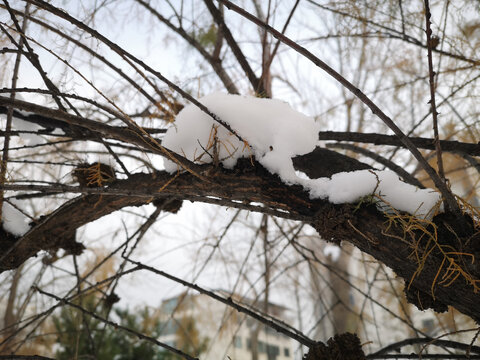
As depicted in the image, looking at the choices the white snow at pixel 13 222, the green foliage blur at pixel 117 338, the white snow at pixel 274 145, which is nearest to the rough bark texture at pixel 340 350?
the white snow at pixel 274 145

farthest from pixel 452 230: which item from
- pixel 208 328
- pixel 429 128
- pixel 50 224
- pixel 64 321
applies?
pixel 208 328

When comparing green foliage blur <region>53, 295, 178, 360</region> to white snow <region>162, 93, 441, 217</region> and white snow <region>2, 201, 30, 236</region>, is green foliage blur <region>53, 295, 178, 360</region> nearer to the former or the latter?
white snow <region>2, 201, 30, 236</region>

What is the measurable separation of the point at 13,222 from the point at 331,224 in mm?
790

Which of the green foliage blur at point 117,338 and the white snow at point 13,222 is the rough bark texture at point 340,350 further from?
the green foliage blur at point 117,338

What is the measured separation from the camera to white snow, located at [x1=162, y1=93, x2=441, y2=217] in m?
0.66

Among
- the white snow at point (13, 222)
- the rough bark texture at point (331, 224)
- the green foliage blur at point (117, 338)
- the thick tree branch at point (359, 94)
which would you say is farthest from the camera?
the green foliage blur at point (117, 338)

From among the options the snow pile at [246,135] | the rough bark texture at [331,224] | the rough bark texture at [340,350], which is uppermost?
the snow pile at [246,135]

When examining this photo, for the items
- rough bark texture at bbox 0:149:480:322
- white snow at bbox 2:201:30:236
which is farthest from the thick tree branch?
white snow at bbox 2:201:30:236

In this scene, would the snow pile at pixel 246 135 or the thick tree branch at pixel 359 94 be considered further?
the snow pile at pixel 246 135

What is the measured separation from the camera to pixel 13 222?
2.92 feet

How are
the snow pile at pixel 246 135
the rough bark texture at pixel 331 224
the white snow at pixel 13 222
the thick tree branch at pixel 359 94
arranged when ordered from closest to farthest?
the thick tree branch at pixel 359 94
the rough bark texture at pixel 331 224
the snow pile at pixel 246 135
the white snow at pixel 13 222

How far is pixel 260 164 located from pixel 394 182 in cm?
27

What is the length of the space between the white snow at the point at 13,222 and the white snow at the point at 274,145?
0.43m

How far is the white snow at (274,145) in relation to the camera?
66 cm
